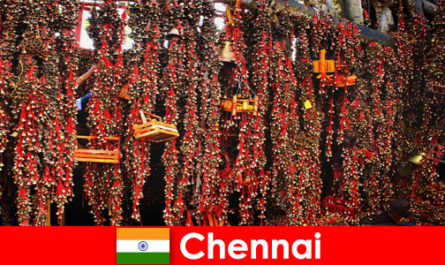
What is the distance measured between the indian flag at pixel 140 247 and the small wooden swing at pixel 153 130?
34.9 inches

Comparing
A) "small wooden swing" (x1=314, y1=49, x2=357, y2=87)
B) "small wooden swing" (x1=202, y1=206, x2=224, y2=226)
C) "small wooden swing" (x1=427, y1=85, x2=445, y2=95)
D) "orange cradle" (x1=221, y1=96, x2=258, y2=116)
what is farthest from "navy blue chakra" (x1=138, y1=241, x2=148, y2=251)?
"small wooden swing" (x1=427, y1=85, x2=445, y2=95)

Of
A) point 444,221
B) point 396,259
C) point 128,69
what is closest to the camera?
point 396,259

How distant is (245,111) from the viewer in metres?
4.14

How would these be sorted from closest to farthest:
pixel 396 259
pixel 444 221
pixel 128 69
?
pixel 396 259 → pixel 128 69 → pixel 444 221

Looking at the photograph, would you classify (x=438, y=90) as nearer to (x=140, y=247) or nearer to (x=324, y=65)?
(x=324, y=65)

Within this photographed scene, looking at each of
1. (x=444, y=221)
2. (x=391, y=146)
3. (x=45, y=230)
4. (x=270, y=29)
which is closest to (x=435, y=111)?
(x=391, y=146)

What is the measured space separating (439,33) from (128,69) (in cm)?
378

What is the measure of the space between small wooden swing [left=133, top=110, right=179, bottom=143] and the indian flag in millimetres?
886

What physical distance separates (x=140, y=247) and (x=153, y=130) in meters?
1.00

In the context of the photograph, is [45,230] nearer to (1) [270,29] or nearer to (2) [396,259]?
(2) [396,259]

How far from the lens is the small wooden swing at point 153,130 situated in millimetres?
3443

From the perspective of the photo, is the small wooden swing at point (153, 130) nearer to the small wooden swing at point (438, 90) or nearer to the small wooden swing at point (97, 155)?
the small wooden swing at point (97, 155)

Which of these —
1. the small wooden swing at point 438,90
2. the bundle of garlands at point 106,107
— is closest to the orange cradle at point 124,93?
the bundle of garlands at point 106,107

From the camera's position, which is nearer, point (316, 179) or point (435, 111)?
point (316, 179)
